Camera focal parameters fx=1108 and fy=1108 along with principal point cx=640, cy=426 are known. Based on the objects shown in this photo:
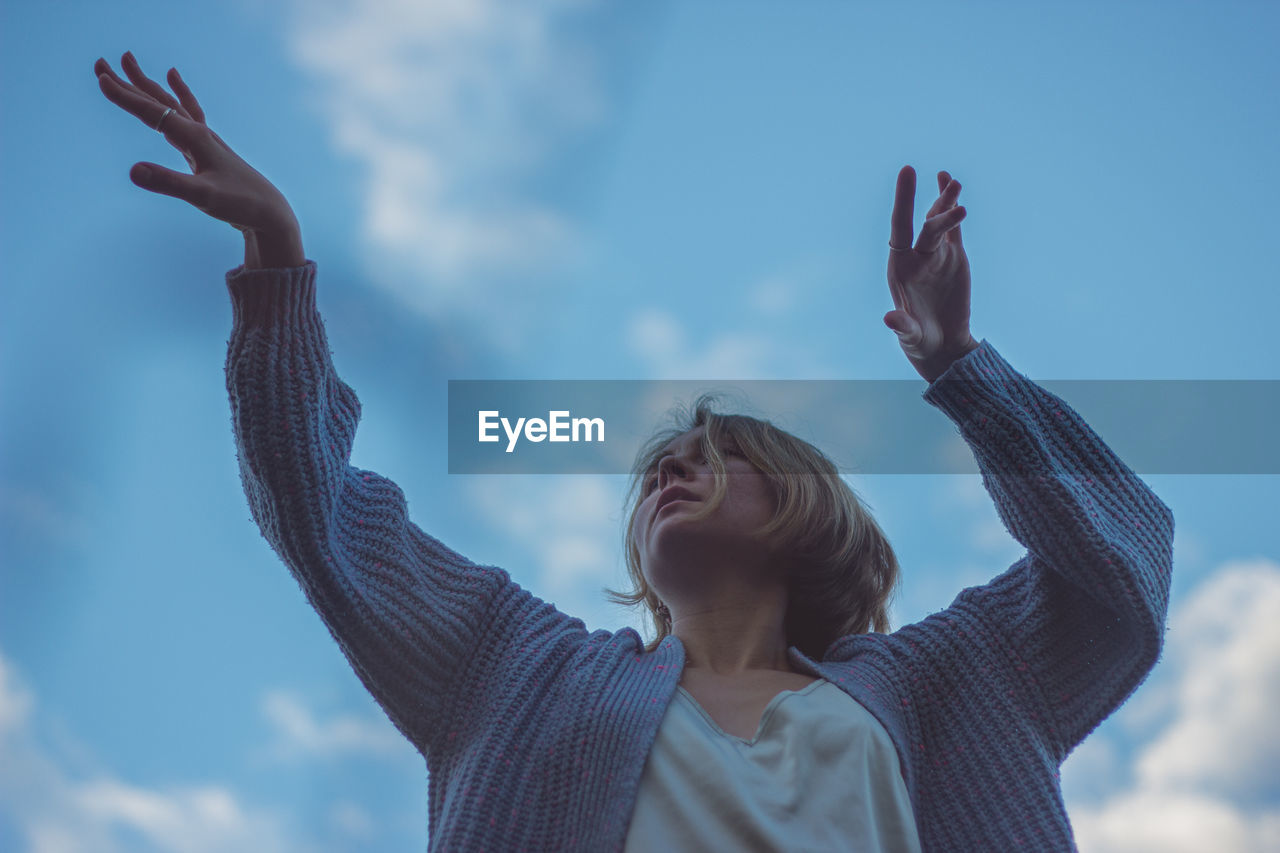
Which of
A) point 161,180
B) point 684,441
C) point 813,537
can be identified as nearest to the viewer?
point 161,180

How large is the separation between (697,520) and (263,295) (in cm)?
85

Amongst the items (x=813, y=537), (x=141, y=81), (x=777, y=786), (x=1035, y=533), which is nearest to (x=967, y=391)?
(x=1035, y=533)

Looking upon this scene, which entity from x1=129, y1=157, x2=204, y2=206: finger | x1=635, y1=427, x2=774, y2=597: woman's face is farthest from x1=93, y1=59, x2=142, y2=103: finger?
x1=635, y1=427, x2=774, y2=597: woman's face

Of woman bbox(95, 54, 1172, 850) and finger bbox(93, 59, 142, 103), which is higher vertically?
finger bbox(93, 59, 142, 103)

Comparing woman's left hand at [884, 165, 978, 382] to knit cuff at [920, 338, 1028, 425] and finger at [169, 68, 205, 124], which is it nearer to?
knit cuff at [920, 338, 1028, 425]

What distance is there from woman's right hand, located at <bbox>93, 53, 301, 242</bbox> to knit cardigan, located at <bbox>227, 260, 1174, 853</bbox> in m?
0.08

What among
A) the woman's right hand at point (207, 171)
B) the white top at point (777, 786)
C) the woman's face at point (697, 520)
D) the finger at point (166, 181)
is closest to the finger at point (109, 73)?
the woman's right hand at point (207, 171)

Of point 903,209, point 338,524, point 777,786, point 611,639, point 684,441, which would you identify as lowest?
point 777,786

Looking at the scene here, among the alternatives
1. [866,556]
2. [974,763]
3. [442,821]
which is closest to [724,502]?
[866,556]

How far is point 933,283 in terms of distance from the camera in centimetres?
199

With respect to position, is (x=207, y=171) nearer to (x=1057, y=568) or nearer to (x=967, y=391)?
(x=967, y=391)

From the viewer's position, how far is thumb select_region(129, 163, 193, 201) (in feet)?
4.88

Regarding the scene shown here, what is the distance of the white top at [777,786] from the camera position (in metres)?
1.55

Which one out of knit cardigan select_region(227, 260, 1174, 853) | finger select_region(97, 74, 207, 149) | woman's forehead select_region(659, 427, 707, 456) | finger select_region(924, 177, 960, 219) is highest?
finger select_region(924, 177, 960, 219)
